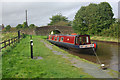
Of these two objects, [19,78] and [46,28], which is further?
[46,28]

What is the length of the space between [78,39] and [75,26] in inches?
917

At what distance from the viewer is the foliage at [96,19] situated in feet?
96.9

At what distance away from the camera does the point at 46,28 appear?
1815 inches

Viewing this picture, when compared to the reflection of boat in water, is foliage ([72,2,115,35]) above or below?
above

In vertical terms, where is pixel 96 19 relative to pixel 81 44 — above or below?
above

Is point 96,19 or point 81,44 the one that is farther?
point 96,19

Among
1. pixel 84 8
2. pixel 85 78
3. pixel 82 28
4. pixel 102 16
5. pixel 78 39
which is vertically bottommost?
pixel 85 78

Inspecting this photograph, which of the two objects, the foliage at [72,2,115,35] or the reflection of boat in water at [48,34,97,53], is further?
the foliage at [72,2,115,35]

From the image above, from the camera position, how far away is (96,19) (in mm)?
30297

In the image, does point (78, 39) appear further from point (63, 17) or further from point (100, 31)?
point (63, 17)

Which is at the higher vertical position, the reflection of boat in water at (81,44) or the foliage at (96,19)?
the foliage at (96,19)

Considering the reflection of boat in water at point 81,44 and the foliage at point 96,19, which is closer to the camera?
the reflection of boat in water at point 81,44

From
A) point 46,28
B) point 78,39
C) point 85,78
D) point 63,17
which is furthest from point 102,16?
point 63,17

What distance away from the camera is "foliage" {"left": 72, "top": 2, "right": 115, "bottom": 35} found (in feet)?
96.9
